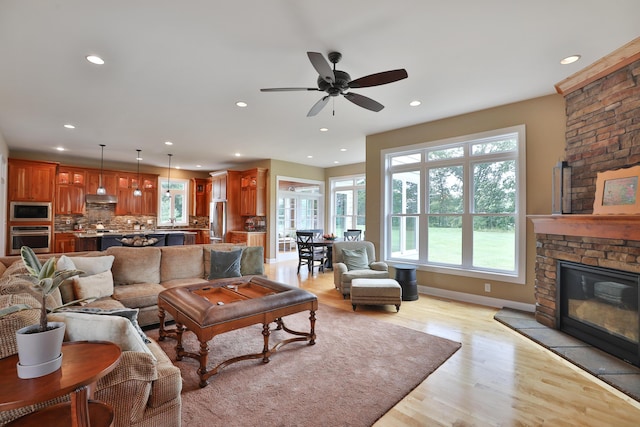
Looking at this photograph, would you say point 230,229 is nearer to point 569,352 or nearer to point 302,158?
point 302,158

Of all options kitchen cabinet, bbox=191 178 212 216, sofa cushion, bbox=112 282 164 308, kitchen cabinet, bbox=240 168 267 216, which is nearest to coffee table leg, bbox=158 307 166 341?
sofa cushion, bbox=112 282 164 308

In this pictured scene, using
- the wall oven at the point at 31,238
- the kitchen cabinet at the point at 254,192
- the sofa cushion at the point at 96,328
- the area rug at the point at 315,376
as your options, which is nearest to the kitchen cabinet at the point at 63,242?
the wall oven at the point at 31,238

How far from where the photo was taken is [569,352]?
288 centimetres

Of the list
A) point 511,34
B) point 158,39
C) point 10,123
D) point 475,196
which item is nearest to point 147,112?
point 158,39

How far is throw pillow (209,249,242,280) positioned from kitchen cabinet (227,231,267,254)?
3885 mm

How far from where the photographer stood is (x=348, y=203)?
9445mm

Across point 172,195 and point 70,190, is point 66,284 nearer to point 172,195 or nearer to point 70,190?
point 70,190

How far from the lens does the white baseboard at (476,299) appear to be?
163 inches

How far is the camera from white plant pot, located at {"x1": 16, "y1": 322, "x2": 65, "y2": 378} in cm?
114

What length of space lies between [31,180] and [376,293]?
8.54m

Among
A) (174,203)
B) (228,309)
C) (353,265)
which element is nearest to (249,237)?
(174,203)

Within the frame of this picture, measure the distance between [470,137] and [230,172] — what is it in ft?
21.7

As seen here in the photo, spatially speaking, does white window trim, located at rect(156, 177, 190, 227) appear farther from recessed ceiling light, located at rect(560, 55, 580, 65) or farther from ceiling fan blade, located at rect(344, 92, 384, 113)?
recessed ceiling light, located at rect(560, 55, 580, 65)

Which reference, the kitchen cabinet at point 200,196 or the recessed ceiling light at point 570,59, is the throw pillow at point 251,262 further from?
the kitchen cabinet at point 200,196
